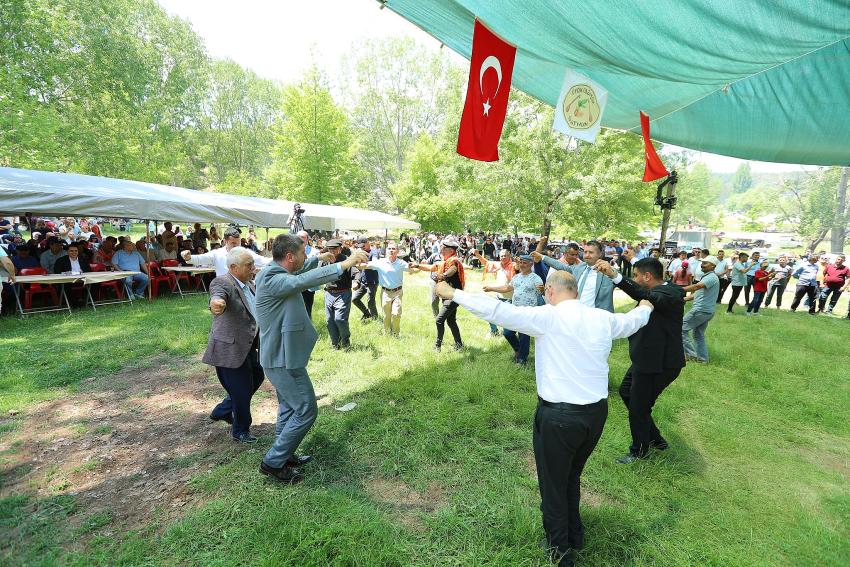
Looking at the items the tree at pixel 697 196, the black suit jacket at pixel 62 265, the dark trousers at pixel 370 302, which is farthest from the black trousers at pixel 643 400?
the tree at pixel 697 196

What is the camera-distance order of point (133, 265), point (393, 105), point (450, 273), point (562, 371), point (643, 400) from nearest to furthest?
point (562, 371) → point (643, 400) → point (450, 273) → point (133, 265) → point (393, 105)

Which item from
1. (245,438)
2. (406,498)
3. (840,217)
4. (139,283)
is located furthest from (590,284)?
(840,217)

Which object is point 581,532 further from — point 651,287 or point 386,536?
point 651,287

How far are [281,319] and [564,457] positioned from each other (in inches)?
95.9

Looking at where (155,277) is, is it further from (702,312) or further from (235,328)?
(702,312)

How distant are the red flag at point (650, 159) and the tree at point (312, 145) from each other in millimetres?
20985

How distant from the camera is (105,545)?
264cm

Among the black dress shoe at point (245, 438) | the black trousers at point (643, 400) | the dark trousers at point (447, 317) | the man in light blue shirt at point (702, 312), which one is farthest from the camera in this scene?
the man in light blue shirt at point (702, 312)

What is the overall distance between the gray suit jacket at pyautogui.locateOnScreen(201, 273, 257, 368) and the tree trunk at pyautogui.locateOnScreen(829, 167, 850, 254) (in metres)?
58.6

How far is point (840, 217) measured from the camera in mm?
40500

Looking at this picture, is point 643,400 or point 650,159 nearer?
point 643,400

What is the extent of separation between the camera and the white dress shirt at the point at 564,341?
7.44ft

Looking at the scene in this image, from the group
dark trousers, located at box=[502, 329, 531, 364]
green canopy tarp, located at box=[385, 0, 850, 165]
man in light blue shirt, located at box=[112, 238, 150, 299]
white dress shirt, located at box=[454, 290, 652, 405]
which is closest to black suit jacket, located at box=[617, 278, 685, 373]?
white dress shirt, located at box=[454, 290, 652, 405]

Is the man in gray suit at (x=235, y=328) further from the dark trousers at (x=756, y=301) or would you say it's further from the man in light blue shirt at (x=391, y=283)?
the dark trousers at (x=756, y=301)
